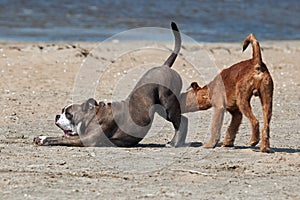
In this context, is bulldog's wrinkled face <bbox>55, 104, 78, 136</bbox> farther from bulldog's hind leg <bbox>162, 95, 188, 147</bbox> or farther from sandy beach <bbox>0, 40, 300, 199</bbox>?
bulldog's hind leg <bbox>162, 95, 188, 147</bbox>

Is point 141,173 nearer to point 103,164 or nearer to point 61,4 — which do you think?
point 103,164

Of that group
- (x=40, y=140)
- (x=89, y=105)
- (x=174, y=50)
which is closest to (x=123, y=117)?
(x=89, y=105)

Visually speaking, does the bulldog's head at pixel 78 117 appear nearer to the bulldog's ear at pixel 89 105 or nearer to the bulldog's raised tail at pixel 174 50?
the bulldog's ear at pixel 89 105

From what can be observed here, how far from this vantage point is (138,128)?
32.3ft

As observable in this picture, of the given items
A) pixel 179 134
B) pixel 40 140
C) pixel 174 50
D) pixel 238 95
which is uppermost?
pixel 174 50

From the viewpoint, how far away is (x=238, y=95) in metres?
9.23

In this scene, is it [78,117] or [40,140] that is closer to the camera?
[40,140]

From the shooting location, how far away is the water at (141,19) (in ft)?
78.2

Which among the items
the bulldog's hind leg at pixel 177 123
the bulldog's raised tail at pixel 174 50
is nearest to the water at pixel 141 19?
the bulldog's raised tail at pixel 174 50

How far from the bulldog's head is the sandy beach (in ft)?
→ 1.21

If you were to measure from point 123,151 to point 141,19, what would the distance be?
20.0m

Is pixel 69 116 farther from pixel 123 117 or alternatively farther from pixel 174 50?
pixel 174 50

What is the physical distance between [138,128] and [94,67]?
21.8ft

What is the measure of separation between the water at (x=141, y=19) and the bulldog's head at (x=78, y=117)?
468 inches
